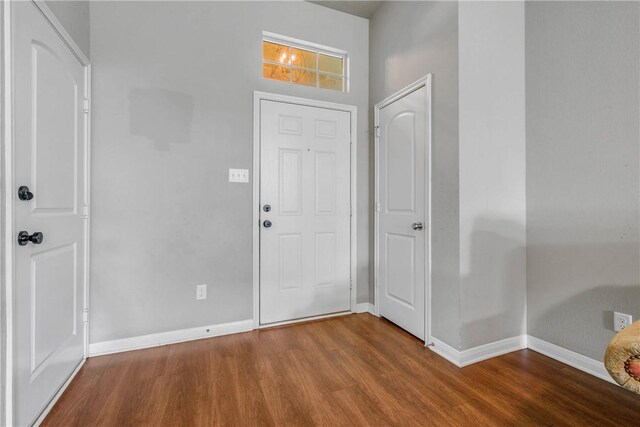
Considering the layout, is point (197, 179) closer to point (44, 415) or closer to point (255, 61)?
point (255, 61)

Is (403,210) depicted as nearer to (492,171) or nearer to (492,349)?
(492,171)

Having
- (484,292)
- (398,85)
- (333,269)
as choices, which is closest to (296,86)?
(398,85)

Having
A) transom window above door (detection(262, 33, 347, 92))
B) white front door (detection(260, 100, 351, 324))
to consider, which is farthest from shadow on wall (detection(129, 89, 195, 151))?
transom window above door (detection(262, 33, 347, 92))

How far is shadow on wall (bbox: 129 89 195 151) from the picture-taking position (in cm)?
217

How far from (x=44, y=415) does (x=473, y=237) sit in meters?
2.60

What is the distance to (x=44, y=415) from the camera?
147 cm

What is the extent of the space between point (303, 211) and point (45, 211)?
1727mm

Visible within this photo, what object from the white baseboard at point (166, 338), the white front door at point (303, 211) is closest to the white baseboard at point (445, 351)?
the white front door at point (303, 211)

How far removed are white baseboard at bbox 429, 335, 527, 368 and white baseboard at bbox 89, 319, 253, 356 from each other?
1.49 m

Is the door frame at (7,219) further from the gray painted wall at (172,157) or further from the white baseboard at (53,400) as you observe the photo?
the gray painted wall at (172,157)

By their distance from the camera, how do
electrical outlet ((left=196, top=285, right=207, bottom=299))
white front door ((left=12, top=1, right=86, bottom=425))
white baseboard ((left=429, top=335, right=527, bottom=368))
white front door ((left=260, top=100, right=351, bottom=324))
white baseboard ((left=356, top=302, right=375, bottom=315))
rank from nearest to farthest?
white front door ((left=12, top=1, right=86, bottom=425)) → white baseboard ((left=429, top=335, right=527, bottom=368)) → electrical outlet ((left=196, top=285, right=207, bottom=299)) → white front door ((left=260, top=100, right=351, bottom=324)) → white baseboard ((left=356, top=302, right=375, bottom=315))

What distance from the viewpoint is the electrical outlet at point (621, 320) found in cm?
162

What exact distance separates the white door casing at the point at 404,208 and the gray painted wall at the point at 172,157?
1031mm

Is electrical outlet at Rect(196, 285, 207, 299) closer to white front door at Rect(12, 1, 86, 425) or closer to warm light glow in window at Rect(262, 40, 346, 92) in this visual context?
white front door at Rect(12, 1, 86, 425)
